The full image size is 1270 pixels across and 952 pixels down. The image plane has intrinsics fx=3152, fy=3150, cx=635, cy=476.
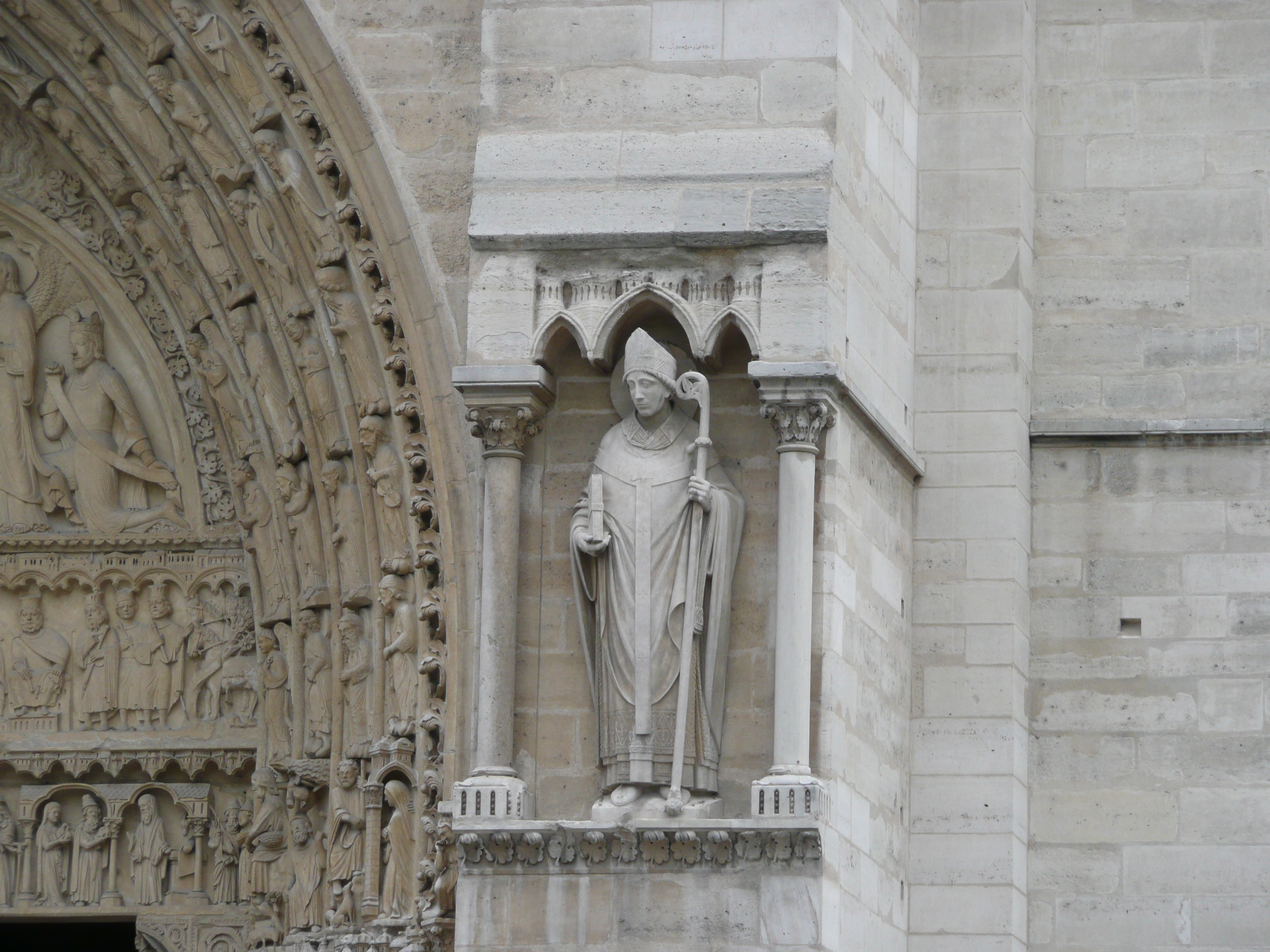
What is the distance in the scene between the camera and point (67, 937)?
14.5 m

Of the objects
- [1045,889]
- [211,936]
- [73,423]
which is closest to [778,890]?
[1045,889]

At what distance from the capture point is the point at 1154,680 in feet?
39.8

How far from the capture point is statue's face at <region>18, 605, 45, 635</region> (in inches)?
520

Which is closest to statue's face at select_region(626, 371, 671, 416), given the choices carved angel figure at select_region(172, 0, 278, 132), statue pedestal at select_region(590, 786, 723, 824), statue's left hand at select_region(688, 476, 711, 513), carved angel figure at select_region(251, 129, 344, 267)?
statue's left hand at select_region(688, 476, 711, 513)

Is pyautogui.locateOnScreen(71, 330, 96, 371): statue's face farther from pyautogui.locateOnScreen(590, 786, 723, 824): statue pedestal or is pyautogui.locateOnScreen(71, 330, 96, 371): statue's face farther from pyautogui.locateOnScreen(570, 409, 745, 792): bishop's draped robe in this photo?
pyautogui.locateOnScreen(590, 786, 723, 824): statue pedestal

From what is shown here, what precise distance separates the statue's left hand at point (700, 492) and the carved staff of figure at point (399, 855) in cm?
182

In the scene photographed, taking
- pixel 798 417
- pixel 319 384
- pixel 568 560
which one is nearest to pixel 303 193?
pixel 319 384

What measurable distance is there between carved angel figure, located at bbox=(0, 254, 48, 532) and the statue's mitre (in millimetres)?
3456

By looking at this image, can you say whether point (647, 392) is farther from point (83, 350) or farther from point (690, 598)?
point (83, 350)

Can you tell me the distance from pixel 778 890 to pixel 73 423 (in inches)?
171

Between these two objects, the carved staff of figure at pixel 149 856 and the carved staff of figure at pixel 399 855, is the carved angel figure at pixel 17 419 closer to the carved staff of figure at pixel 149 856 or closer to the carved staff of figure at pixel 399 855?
the carved staff of figure at pixel 149 856

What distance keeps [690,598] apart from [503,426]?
94 cm

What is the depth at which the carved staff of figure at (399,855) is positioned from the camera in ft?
38.7

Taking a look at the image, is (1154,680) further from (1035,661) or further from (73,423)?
(73,423)
